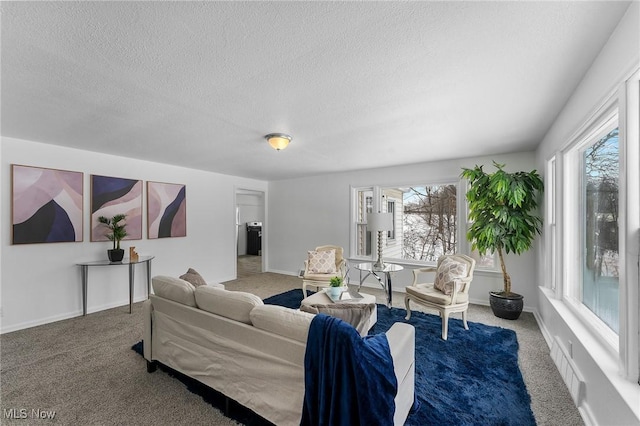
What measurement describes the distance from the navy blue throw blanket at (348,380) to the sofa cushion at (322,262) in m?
3.08

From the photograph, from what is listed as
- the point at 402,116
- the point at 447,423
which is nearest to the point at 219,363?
the point at 447,423

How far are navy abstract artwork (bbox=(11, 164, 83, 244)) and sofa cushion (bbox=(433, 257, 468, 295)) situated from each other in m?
4.83

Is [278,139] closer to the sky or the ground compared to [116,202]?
closer to the sky

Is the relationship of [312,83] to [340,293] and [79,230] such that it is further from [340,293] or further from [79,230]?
[79,230]

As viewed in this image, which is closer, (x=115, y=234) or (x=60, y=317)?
(x=60, y=317)

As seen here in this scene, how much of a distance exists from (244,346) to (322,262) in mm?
2878

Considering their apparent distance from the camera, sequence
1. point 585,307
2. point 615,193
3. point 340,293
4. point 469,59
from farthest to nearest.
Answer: point 340,293 → point 585,307 → point 615,193 → point 469,59

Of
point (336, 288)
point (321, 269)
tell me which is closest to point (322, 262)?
point (321, 269)

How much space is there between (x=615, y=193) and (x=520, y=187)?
1574 mm

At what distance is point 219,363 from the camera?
1884 mm

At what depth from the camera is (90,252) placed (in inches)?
153

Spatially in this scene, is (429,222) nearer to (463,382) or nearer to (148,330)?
(463,382)

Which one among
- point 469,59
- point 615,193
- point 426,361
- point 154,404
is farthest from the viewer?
point 426,361

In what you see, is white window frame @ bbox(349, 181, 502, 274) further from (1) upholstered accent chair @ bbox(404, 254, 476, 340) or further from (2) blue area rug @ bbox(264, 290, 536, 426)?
(2) blue area rug @ bbox(264, 290, 536, 426)
